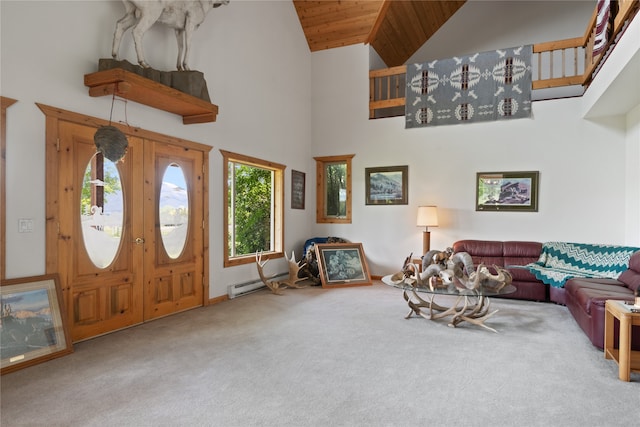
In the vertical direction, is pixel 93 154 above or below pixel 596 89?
below

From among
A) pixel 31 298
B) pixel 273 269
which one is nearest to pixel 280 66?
pixel 273 269

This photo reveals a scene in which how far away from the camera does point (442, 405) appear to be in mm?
2449

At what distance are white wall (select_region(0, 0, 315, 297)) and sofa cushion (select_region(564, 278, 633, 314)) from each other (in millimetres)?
4273

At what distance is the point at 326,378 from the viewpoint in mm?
2836

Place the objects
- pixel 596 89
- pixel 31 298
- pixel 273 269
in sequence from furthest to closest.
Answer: pixel 273 269 < pixel 596 89 < pixel 31 298

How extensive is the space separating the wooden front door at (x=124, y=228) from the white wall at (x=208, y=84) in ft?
0.57

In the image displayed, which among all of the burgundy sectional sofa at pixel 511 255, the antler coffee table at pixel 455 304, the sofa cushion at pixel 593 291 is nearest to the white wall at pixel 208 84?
the antler coffee table at pixel 455 304

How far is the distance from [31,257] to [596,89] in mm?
6573

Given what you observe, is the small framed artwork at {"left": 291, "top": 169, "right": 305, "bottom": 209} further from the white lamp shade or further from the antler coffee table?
the antler coffee table

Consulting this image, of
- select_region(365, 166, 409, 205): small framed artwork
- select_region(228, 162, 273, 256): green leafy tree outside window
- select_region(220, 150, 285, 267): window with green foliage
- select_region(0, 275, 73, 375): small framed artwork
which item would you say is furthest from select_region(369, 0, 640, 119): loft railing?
select_region(0, 275, 73, 375): small framed artwork

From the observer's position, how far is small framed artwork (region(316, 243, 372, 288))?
21.4 ft

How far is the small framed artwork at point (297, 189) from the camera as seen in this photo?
7215 mm

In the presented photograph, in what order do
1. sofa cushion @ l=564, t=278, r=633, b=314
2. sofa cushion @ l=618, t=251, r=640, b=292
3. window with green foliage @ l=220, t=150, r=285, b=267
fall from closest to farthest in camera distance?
sofa cushion @ l=564, t=278, r=633, b=314, sofa cushion @ l=618, t=251, r=640, b=292, window with green foliage @ l=220, t=150, r=285, b=267

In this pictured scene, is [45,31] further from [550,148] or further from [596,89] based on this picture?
[550,148]
